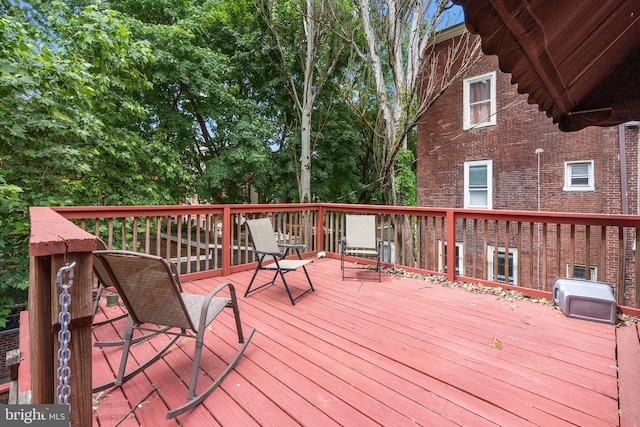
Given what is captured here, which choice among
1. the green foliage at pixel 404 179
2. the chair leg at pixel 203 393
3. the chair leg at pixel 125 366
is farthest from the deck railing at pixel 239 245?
the green foliage at pixel 404 179

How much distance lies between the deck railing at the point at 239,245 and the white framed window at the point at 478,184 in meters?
0.72

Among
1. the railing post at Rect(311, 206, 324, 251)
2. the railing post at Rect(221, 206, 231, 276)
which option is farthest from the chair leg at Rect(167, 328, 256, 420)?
the railing post at Rect(311, 206, 324, 251)

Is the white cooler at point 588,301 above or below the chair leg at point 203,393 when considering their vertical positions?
above

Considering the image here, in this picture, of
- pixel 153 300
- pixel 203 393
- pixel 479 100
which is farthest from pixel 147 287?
pixel 479 100

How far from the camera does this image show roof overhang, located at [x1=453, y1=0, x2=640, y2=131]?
4.16 feet

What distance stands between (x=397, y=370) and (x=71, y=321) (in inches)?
73.2

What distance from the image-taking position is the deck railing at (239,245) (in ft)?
3.29

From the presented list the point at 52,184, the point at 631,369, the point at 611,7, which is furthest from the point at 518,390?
the point at 52,184

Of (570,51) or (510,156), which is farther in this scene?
(510,156)

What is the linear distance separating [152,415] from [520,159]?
916 centimetres

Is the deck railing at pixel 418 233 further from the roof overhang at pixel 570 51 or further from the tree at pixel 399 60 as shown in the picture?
the tree at pixel 399 60

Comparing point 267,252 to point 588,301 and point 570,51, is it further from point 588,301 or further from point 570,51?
point 588,301

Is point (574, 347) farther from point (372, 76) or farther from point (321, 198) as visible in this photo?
point (321, 198)

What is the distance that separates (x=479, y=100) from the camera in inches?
335
